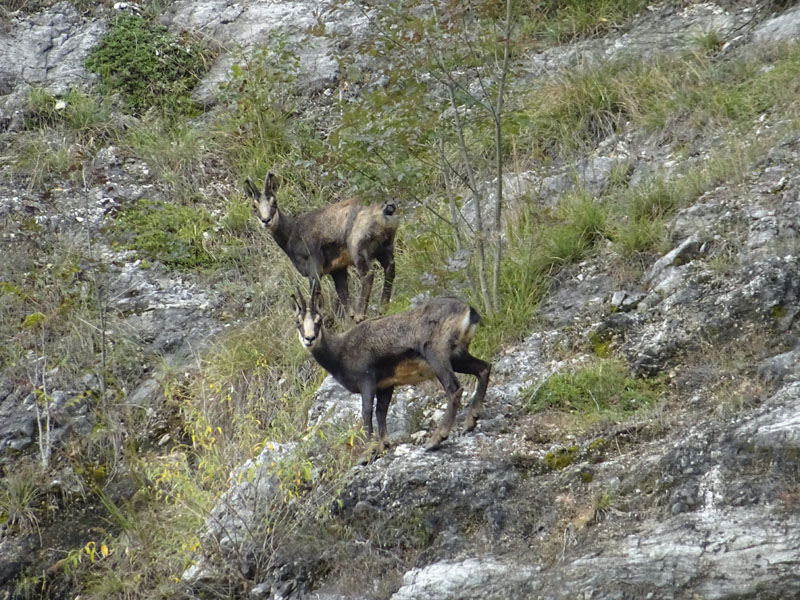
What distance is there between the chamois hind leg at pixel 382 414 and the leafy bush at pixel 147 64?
7.12 metres

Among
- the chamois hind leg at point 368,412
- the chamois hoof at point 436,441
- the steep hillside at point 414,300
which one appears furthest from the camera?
the chamois hind leg at point 368,412

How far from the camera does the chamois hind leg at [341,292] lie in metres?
10.3

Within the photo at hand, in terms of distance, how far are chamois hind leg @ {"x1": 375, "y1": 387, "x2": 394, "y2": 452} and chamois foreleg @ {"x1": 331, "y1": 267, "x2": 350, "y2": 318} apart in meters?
2.58

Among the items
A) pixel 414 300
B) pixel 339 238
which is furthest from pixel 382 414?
pixel 339 238

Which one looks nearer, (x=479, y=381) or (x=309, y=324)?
(x=479, y=381)

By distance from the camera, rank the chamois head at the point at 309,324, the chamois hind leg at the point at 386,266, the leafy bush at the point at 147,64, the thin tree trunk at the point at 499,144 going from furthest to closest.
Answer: the leafy bush at the point at 147,64 → the chamois hind leg at the point at 386,266 → the thin tree trunk at the point at 499,144 → the chamois head at the point at 309,324

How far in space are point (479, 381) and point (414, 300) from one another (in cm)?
105

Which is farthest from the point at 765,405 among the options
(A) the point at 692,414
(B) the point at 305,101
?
(B) the point at 305,101

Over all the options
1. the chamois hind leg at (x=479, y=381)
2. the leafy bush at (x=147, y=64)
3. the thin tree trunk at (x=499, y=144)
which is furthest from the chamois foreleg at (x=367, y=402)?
the leafy bush at (x=147, y=64)

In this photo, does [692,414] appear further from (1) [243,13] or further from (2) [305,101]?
(1) [243,13]

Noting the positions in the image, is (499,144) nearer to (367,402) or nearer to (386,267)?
(386,267)

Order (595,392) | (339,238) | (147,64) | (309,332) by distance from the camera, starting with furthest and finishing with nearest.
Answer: (147,64) → (339,238) → (595,392) → (309,332)

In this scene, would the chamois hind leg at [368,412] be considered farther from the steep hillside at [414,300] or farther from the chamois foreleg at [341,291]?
the chamois foreleg at [341,291]

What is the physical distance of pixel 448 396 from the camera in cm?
729
